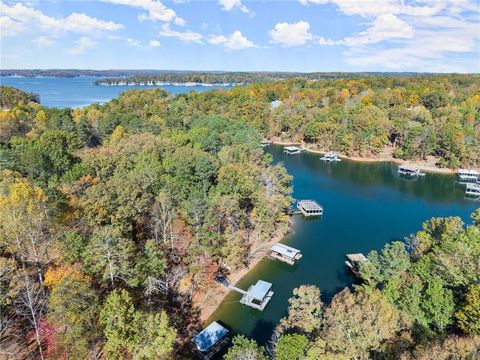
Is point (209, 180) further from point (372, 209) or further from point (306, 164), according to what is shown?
point (306, 164)

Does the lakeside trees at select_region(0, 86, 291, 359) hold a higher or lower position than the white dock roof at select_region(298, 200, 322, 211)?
higher

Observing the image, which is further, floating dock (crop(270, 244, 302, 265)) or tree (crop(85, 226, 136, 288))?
floating dock (crop(270, 244, 302, 265))

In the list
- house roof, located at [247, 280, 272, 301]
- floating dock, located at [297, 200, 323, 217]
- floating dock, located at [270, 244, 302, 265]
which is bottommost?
house roof, located at [247, 280, 272, 301]

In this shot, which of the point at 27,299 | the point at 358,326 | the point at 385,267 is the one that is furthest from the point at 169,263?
the point at 385,267

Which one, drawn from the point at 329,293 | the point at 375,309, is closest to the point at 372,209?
the point at 329,293

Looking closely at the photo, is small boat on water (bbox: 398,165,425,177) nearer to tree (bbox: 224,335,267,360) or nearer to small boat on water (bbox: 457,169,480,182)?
small boat on water (bbox: 457,169,480,182)

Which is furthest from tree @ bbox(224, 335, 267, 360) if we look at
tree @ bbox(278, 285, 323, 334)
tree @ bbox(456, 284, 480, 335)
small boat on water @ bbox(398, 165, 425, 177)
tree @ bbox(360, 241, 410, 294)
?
small boat on water @ bbox(398, 165, 425, 177)
